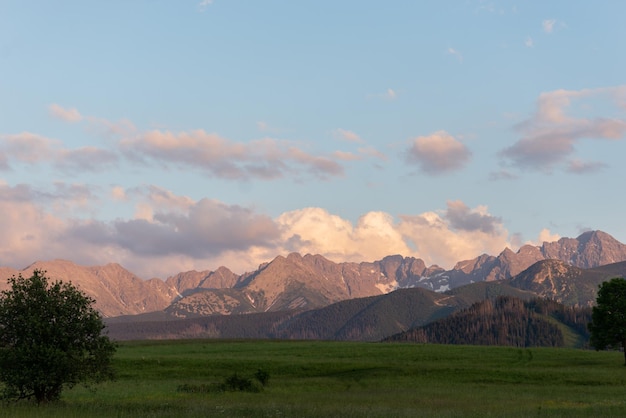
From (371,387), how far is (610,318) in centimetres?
5181

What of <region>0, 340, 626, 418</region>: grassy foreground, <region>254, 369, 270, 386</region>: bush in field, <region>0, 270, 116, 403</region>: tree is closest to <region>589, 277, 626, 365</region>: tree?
<region>0, 340, 626, 418</region>: grassy foreground

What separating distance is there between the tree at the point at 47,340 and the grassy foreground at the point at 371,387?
2.39m

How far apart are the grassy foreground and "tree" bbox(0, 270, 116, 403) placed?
239 cm

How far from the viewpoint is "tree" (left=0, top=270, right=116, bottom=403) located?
46.1m

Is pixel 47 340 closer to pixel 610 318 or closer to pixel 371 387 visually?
pixel 371 387

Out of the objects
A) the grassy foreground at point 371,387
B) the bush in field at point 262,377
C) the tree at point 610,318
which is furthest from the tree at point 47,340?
the tree at point 610,318

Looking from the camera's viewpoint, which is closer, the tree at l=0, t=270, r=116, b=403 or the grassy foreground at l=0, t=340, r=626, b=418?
the grassy foreground at l=0, t=340, r=626, b=418

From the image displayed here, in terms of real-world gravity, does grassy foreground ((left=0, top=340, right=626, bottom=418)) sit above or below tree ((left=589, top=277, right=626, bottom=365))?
below

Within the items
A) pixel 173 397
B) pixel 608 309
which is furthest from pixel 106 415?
pixel 608 309

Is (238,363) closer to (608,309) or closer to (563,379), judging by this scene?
(563,379)

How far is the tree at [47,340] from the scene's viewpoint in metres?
46.1

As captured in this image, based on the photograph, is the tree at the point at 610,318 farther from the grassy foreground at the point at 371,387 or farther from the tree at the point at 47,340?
the tree at the point at 47,340

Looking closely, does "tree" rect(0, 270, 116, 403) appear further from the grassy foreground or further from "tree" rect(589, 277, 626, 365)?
"tree" rect(589, 277, 626, 365)

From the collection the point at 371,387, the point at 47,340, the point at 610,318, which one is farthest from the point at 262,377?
the point at 610,318
